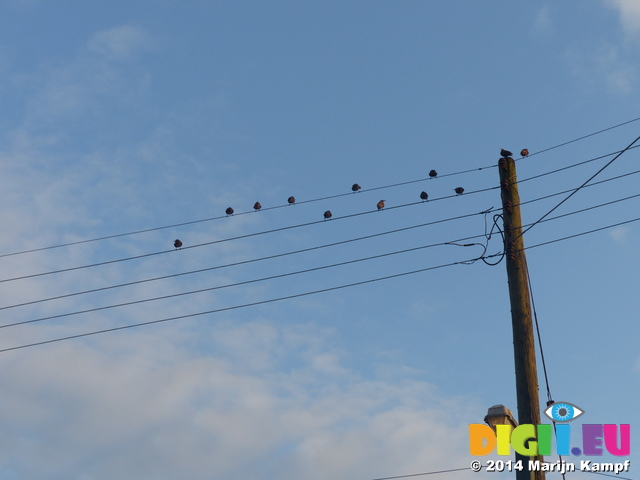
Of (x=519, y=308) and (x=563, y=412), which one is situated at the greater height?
(x=519, y=308)

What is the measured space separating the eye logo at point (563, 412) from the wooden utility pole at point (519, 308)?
2473 mm

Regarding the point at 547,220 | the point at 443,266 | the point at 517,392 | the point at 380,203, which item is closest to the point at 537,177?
the point at 547,220

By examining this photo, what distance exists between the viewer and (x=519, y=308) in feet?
42.5

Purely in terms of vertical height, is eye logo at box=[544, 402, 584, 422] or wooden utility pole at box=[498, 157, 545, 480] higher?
wooden utility pole at box=[498, 157, 545, 480]

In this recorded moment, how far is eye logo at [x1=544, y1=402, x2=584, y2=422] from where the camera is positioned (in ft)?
47.1

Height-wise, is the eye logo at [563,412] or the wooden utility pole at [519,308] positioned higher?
the wooden utility pole at [519,308]

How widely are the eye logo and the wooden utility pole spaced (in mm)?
2473

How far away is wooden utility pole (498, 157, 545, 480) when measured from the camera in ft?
39.5

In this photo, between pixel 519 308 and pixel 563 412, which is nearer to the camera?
pixel 519 308

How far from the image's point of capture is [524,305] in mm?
13008

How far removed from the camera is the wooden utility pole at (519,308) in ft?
39.5

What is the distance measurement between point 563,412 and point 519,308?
2956mm

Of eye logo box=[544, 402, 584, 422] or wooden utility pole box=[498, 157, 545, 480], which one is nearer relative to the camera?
wooden utility pole box=[498, 157, 545, 480]

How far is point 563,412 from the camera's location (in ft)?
47.4
